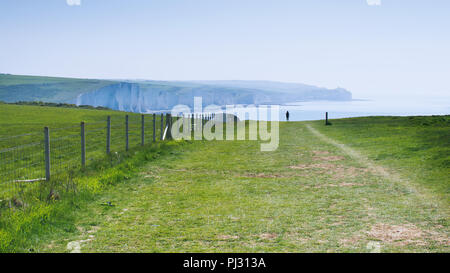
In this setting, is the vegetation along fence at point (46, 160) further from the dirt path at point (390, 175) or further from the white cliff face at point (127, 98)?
the white cliff face at point (127, 98)

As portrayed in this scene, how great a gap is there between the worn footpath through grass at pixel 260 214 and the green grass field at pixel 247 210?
0.01 metres

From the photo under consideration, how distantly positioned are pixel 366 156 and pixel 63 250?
40.0ft

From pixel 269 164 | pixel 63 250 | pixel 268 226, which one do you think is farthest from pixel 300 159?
pixel 63 250

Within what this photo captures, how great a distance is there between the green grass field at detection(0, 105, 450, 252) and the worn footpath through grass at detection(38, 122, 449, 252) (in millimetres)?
15

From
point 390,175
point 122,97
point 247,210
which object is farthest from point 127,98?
point 247,210

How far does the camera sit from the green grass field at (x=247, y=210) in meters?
5.66

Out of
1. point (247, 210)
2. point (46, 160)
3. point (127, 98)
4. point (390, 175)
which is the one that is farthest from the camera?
point (127, 98)

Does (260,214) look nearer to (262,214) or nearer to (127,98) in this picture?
(262,214)

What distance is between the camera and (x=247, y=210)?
7523mm

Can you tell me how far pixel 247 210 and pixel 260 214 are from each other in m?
0.36

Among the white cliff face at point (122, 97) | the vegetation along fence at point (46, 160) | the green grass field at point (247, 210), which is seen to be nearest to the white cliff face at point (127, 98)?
the white cliff face at point (122, 97)

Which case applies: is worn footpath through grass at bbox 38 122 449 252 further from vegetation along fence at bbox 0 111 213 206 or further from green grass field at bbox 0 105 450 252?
vegetation along fence at bbox 0 111 213 206

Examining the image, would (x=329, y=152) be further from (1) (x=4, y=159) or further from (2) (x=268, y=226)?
(1) (x=4, y=159)
